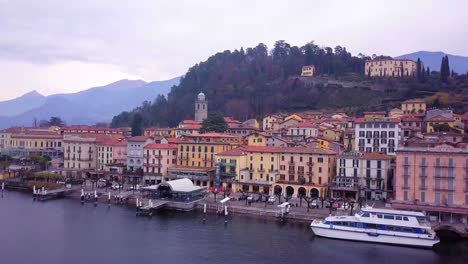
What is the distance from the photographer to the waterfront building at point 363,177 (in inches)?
2301

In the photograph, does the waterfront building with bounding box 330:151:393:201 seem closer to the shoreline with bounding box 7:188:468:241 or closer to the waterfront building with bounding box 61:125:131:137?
the shoreline with bounding box 7:188:468:241

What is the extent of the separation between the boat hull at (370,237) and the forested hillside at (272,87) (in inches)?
2506

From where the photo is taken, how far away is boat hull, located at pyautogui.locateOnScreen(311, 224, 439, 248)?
43.2 m

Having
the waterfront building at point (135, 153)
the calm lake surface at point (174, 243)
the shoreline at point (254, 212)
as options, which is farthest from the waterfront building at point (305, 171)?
the waterfront building at point (135, 153)

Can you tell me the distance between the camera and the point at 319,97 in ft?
396

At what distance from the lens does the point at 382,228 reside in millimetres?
44906

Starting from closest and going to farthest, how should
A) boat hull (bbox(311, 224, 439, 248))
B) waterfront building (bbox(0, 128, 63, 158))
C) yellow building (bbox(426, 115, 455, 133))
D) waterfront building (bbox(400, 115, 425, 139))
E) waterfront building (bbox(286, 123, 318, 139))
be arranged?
boat hull (bbox(311, 224, 439, 248)), yellow building (bbox(426, 115, 455, 133)), waterfront building (bbox(400, 115, 425, 139)), waterfront building (bbox(286, 123, 318, 139)), waterfront building (bbox(0, 128, 63, 158))

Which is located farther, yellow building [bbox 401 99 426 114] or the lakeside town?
yellow building [bbox 401 99 426 114]

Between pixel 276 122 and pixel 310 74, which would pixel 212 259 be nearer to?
pixel 276 122

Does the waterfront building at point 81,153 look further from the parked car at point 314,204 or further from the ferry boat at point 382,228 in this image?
the ferry boat at point 382,228

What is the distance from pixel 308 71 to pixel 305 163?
253ft

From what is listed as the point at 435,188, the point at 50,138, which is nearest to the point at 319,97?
the point at 50,138

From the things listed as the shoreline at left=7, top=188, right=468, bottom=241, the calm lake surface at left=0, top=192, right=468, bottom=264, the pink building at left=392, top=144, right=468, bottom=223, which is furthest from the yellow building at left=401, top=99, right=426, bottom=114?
the calm lake surface at left=0, top=192, right=468, bottom=264

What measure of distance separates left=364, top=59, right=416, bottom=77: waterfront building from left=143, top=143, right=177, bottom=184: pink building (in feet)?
245
